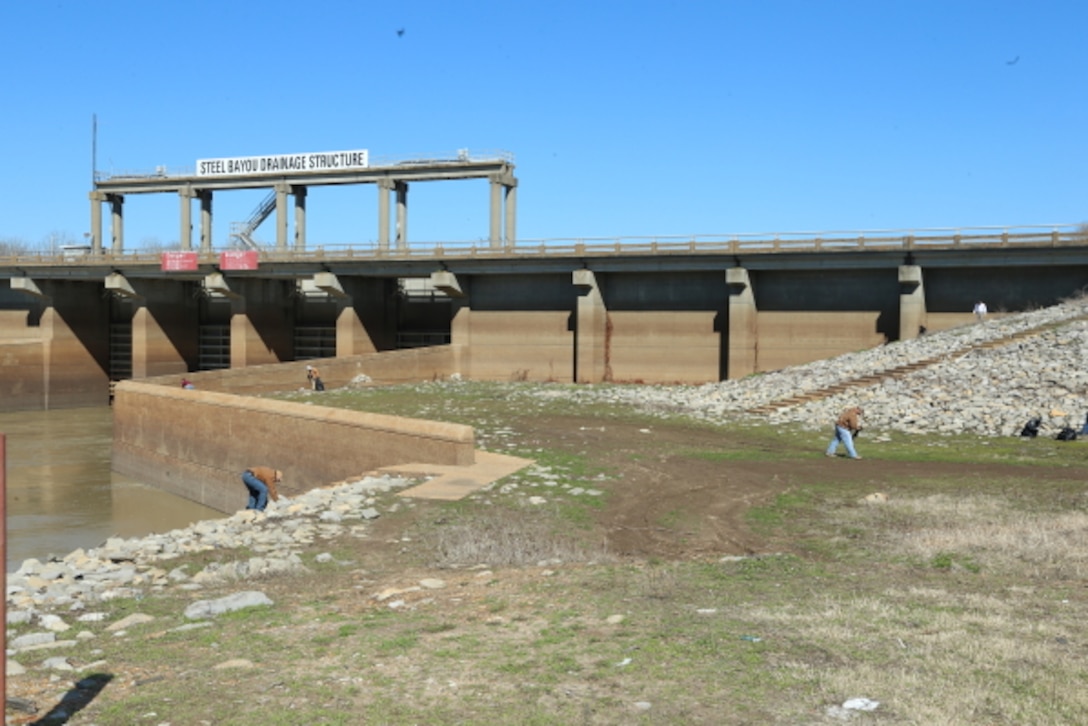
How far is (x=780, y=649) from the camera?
8.51 m

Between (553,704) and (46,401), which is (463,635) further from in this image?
(46,401)

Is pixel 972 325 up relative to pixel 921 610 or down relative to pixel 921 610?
up

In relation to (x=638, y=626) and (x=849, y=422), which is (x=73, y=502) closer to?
(x=849, y=422)

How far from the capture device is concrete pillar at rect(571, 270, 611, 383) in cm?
5119

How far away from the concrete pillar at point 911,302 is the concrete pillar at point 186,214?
48508 millimetres

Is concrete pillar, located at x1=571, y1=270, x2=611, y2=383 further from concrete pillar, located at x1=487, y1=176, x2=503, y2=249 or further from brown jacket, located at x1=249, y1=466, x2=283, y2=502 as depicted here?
brown jacket, located at x1=249, y1=466, x2=283, y2=502

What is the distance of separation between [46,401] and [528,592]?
60866 millimetres

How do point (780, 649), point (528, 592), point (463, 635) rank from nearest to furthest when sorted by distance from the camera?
point (780, 649)
point (463, 635)
point (528, 592)

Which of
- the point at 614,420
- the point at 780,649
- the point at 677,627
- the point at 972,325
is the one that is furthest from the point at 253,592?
the point at 972,325

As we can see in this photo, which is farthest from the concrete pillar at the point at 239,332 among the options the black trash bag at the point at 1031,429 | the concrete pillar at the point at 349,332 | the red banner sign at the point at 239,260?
the black trash bag at the point at 1031,429

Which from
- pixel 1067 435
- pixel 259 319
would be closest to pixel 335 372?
pixel 259 319

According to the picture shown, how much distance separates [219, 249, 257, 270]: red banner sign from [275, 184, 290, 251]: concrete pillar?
19.3ft

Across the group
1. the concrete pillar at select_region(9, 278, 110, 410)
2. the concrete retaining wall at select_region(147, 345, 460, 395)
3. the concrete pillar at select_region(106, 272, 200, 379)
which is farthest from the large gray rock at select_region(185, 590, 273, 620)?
the concrete pillar at select_region(9, 278, 110, 410)

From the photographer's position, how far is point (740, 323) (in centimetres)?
4753
